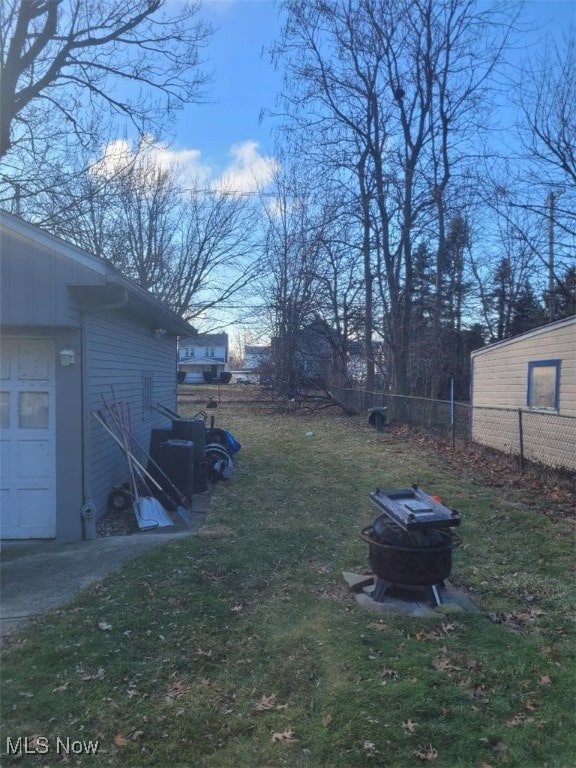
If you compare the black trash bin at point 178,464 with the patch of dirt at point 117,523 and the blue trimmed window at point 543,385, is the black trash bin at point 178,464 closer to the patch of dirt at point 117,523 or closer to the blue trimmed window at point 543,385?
the patch of dirt at point 117,523

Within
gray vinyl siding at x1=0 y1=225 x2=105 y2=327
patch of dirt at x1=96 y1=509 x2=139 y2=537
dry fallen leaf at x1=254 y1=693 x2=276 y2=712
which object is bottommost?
patch of dirt at x1=96 y1=509 x2=139 y2=537

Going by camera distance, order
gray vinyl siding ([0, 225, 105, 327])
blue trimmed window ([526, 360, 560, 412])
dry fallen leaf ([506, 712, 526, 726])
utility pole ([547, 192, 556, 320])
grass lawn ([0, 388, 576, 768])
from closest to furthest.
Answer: grass lawn ([0, 388, 576, 768]) < dry fallen leaf ([506, 712, 526, 726]) < gray vinyl siding ([0, 225, 105, 327]) < blue trimmed window ([526, 360, 560, 412]) < utility pole ([547, 192, 556, 320])

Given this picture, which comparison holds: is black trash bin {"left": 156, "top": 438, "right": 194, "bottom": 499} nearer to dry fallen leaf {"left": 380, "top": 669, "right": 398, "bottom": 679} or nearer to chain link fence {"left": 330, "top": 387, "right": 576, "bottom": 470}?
dry fallen leaf {"left": 380, "top": 669, "right": 398, "bottom": 679}

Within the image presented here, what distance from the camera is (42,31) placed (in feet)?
42.1

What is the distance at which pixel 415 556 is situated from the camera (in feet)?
15.3

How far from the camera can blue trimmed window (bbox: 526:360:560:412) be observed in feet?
36.6

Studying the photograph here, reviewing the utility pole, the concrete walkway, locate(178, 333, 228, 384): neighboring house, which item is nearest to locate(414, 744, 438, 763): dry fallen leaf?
the concrete walkway

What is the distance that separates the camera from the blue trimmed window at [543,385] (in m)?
11.1

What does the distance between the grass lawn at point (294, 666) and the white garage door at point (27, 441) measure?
1633 mm

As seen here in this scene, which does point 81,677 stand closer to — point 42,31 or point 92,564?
point 92,564

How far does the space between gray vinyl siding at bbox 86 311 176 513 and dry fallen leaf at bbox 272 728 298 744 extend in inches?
185

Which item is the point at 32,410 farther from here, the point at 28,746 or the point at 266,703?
the point at 266,703

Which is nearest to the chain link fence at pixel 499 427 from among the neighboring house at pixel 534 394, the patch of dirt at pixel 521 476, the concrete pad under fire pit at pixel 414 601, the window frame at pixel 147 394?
the neighboring house at pixel 534 394

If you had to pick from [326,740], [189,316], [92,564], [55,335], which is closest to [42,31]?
[55,335]
